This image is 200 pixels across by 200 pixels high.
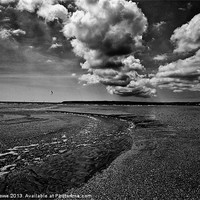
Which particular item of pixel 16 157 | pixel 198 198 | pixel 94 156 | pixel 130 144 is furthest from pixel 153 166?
pixel 16 157

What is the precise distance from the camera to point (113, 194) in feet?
22.9

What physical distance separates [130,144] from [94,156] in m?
4.73

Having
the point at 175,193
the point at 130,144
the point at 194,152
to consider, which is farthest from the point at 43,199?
the point at 194,152

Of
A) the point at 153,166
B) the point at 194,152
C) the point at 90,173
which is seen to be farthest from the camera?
the point at 194,152

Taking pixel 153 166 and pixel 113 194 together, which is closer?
pixel 113 194

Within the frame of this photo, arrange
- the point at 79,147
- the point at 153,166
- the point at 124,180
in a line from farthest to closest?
the point at 79,147 < the point at 153,166 < the point at 124,180

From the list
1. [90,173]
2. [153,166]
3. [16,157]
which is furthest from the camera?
[16,157]

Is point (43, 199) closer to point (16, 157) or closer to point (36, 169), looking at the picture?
point (36, 169)

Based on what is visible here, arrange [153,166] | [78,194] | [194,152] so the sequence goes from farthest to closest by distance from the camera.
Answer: [194,152]
[153,166]
[78,194]

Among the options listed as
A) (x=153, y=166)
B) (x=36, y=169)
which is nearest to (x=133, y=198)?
(x=153, y=166)

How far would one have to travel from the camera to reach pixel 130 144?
15773 millimetres

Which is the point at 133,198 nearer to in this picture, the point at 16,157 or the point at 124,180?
the point at 124,180

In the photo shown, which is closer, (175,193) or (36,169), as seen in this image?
(175,193)

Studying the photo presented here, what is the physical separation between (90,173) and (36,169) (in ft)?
10.5
